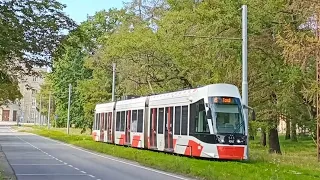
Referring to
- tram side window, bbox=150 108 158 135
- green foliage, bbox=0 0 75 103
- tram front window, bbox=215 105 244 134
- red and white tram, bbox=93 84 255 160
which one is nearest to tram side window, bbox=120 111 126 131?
red and white tram, bbox=93 84 255 160

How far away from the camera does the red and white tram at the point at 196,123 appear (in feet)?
82.3

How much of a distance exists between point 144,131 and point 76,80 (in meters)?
60.5

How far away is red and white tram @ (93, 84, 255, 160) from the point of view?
82.3 feet

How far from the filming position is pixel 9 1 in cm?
1574

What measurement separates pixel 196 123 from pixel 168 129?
13.0 feet

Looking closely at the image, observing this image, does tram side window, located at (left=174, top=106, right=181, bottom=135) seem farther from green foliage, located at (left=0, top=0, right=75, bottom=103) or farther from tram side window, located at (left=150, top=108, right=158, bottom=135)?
green foliage, located at (left=0, top=0, right=75, bottom=103)

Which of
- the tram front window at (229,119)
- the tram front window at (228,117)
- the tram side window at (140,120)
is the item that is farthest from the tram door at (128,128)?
the tram front window at (229,119)

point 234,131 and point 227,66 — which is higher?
point 227,66

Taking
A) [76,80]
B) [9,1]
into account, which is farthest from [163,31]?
[76,80]

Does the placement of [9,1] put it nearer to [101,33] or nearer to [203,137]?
[203,137]

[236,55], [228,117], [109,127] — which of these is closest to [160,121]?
[236,55]

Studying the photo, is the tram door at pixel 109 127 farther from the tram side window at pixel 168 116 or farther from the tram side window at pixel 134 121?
the tram side window at pixel 168 116

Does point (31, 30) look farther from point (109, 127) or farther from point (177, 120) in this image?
point (109, 127)

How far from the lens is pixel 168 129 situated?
30.2m
